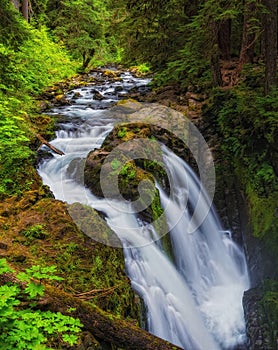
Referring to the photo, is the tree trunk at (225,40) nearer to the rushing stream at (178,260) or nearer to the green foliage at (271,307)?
the rushing stream at (178,260)

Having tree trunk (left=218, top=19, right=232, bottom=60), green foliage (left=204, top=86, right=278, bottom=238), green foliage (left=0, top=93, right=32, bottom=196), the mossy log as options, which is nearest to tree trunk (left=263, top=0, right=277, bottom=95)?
green foliage (left=204, top=86, right=278, bottom=238)

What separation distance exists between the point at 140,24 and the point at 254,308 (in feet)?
25.8

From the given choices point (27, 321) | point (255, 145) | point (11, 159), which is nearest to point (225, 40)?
point (255, 145)

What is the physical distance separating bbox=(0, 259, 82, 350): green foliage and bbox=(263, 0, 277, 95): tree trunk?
22.5ft

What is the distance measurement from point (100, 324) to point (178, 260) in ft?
12.1

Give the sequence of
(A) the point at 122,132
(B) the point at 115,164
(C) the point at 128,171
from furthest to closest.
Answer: (A) the point at 122,132 < (B) the point at 115,164 < (C) the point at 128,171

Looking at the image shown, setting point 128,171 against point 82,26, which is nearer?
point 128,171

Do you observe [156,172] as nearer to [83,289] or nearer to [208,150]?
[208,150]

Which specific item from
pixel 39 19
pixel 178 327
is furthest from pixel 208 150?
pixel 39 19

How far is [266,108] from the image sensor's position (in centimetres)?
817

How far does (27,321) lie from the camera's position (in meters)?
3.12

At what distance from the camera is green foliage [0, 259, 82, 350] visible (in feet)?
9.54

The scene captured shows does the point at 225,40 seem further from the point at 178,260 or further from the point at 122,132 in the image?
the point at 178,260

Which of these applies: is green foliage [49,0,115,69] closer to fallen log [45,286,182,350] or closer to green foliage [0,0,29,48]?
green foliage [0,0,29,48]
